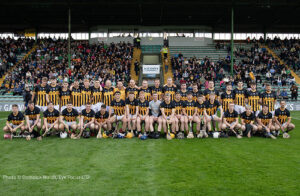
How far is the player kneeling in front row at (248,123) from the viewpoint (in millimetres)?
8766

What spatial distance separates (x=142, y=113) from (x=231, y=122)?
276cm

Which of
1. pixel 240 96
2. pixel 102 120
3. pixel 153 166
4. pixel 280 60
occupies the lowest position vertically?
pixel 153 166

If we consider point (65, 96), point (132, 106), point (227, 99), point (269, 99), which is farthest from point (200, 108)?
point (65, 96)

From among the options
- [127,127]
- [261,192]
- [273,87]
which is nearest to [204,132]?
[127,127]

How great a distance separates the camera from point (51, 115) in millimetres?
8711

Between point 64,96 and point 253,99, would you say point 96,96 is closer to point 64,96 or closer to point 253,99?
point 64,96

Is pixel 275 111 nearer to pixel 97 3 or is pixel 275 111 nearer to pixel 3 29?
pixel 97 3

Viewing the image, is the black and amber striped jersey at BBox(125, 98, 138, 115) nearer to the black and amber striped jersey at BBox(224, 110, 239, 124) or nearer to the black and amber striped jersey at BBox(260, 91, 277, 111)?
the black and amber striped jersey at BBox(224, 110, 239, 124)

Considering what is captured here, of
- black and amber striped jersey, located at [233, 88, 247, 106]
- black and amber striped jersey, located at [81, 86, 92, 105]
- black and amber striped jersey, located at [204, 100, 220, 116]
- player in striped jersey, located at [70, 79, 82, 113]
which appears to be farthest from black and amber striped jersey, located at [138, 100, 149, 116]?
black and amber striped jersey, located at [233, 88, 247, 106]

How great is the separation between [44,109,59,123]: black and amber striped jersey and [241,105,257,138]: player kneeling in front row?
5640mm

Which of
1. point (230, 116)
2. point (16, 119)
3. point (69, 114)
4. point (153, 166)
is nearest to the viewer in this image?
point (153, 166)

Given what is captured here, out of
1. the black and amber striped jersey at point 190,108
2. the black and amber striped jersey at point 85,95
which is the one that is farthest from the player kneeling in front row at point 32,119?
the black and amber striped jersey at point 190,108

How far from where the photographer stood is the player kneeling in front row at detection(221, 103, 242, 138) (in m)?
8.76

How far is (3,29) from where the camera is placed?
38062 millimetres
